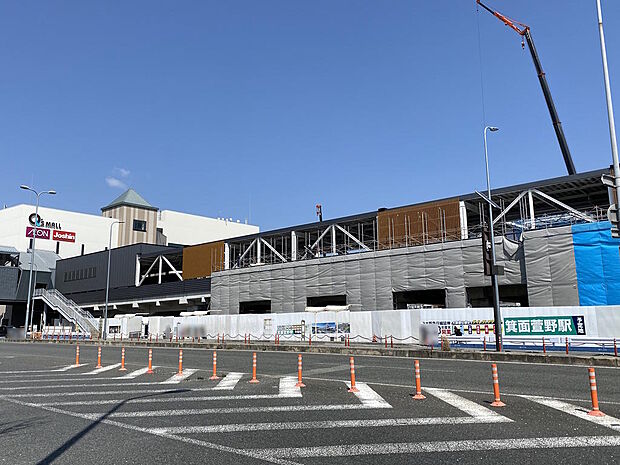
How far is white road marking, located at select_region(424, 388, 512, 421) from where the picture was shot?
9.55 meters

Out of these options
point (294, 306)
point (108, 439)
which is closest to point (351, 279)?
point (294, 306)

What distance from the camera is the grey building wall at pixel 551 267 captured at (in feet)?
114

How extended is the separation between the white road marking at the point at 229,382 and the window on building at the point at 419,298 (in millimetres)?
28945

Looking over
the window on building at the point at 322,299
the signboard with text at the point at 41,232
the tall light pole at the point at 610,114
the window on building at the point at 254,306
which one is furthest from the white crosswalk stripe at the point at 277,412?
the signboard with text at the point at 41,232

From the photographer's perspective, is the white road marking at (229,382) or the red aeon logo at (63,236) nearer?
the white road marking at (229,382)

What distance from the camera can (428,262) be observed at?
4184cm

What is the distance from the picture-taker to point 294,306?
166 ft

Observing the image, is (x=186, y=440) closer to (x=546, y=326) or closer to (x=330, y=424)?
(x=330, y=424)

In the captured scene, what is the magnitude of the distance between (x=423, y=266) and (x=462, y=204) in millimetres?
5828

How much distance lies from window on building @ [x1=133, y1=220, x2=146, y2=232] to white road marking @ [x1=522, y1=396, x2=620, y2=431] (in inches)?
3411

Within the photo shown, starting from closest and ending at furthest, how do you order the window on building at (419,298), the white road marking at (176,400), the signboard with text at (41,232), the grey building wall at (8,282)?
the white road marking at (176,400), the window on building at (419,298), the grey building wall at (8,282), the signboard with text at (41,232)

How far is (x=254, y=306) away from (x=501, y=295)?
26.4 meters

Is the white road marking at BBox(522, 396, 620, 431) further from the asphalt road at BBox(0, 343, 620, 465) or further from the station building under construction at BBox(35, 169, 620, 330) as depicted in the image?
the station building under construction at BBox(35, 169, 620, 330)

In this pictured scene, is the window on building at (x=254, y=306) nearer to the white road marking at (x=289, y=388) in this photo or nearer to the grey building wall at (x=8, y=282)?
the grey building wall at (x=8, y=282)
